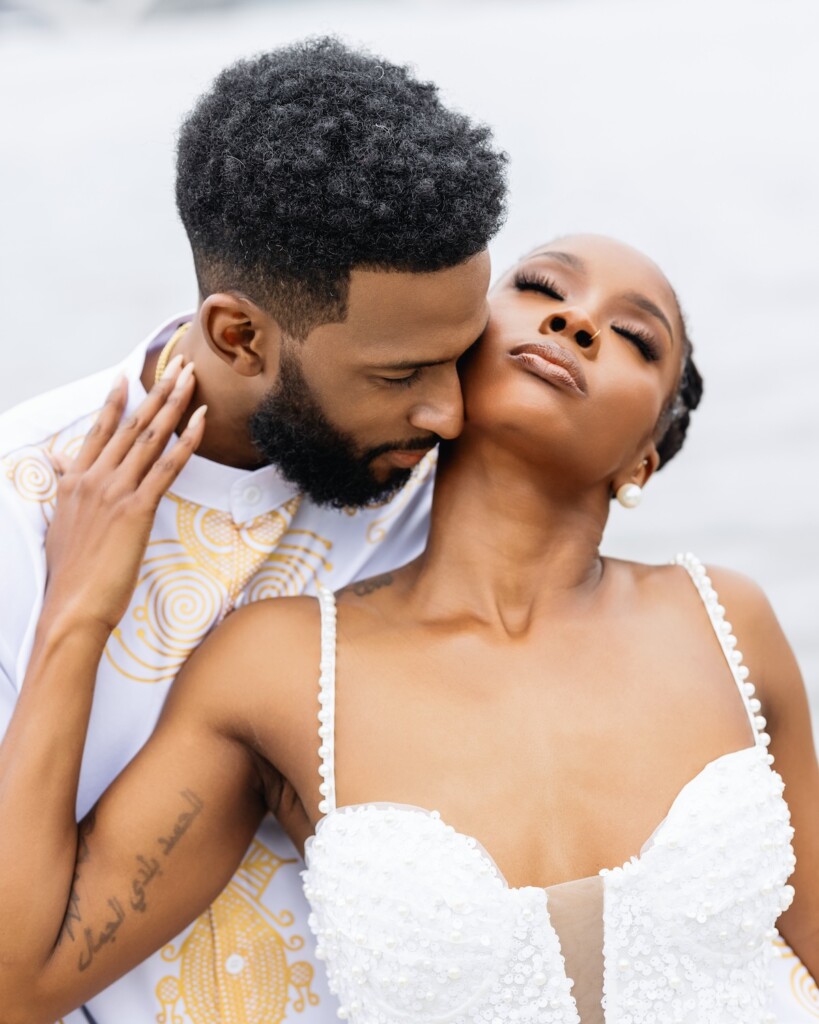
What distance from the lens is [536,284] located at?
2.13 m

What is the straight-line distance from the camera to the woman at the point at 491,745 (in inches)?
73.0

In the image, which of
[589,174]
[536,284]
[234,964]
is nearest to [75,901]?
[234,964]

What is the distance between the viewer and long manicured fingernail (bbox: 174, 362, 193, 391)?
216cm

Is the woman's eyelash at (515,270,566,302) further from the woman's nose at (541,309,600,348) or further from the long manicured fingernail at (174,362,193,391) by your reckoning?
the long manicured fingernail at (174,362,193,391)

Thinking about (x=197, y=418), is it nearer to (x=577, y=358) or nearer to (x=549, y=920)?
(x=577, y=358)

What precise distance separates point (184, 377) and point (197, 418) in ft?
0.27

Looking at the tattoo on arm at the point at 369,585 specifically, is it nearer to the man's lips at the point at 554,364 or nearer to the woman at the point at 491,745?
the woman at the point at 491,745

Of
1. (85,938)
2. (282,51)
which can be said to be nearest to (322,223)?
(282,51)

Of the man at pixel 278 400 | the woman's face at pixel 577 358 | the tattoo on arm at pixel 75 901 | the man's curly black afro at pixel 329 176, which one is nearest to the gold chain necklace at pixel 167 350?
the man at pixel 278 400

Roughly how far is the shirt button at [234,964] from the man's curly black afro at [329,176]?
105cm

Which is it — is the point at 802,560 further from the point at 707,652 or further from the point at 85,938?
the point at 85,938

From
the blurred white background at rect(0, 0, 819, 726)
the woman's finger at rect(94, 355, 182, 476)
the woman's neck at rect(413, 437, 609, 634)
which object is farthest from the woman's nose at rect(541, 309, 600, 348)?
the blurred white background at rect(0, 0, 819, 726)

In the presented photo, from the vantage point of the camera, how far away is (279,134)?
6.15 ft

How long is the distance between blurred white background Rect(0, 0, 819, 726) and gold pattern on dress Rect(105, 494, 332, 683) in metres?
2.13
